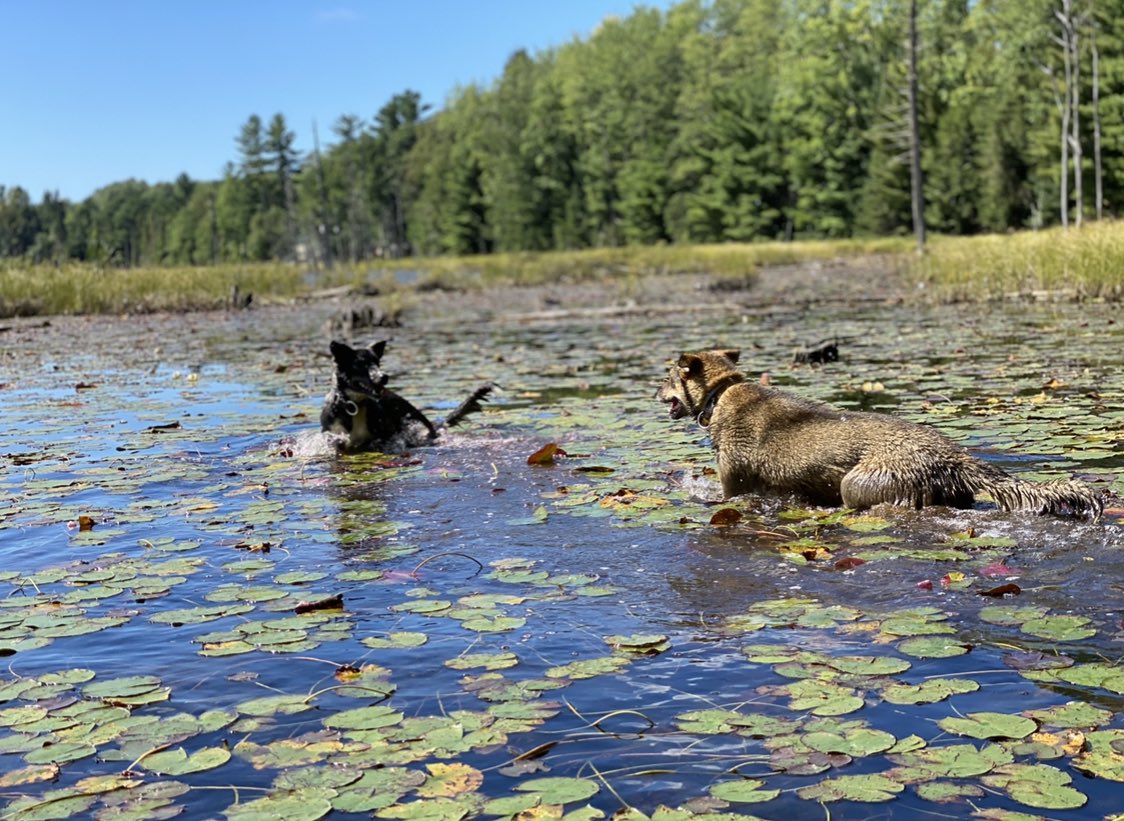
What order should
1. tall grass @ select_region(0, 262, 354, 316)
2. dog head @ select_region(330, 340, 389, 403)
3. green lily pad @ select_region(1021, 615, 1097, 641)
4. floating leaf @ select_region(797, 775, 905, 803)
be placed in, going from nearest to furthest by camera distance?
floating leaf @ select_region(797, 775, 905, 803), green lily pad @ select_region(1021, 615, 1097, 641), dog head @ select_region(330, 340, 389, 403), tall grass @ select_region(0, 262, 354, 316)

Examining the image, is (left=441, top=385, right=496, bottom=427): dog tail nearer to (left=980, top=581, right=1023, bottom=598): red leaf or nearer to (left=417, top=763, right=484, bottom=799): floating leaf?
(left=980, top=581, right=1023, bottom=598): red leaf

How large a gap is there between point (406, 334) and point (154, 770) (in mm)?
21539

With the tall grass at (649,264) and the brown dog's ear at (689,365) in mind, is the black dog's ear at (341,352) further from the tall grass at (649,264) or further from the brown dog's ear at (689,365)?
the tall grass at (649,264)

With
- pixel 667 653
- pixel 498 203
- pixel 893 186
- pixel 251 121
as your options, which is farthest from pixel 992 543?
pixel 251 121

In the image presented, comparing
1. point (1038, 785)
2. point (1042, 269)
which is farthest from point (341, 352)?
point (1042, 269)

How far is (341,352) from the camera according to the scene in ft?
32.5

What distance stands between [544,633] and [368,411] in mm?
5703

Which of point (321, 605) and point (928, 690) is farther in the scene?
point (321, 605)

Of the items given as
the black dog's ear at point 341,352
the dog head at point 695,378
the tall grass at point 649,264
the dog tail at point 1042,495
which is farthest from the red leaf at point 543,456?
the tall grass at point 649,264

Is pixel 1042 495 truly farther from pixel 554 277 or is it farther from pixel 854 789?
pixel 554 277

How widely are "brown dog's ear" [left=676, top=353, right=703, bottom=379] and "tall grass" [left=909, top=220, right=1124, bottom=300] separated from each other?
16.5 meters

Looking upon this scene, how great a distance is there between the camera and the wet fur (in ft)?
21.3

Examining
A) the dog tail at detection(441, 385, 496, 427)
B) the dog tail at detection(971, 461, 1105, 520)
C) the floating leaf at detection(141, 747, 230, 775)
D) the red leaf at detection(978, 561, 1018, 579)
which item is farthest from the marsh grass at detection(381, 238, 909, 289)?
the floating leaf at detection(141, 747, 230, 775)

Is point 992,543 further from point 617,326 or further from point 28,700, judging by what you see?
point 617,326
